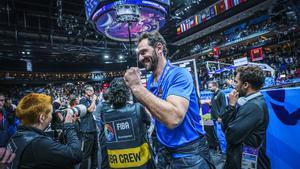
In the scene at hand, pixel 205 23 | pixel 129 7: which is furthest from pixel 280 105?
pixel 205 23

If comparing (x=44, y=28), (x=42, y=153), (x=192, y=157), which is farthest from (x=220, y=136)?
(x=44, y=28)

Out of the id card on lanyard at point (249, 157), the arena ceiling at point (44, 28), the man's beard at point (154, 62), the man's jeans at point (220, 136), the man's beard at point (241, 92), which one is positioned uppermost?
the arena ceiling at point (44, 28)

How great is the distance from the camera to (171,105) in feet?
3.85

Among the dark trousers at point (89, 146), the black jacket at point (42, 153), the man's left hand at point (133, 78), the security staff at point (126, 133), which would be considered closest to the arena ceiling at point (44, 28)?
the dark trousers at point (89, 146)

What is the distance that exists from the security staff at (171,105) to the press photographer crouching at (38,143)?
0.87 metres

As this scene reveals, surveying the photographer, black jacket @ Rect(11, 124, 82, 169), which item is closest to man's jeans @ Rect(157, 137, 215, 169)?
black jacket @ Rect(11, 124, 82, 169)

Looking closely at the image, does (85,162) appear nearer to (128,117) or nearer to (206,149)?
(128,117)

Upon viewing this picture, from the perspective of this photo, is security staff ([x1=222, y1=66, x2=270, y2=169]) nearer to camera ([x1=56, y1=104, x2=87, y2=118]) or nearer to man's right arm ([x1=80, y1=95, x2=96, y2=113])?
camera ([x1=56, y1=104, x2=87, y2=118])

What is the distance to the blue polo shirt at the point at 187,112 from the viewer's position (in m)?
1.34

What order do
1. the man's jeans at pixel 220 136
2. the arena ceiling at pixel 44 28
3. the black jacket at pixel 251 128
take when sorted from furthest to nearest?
the arena ceiling at pixel 44 28
the man's jeans at pixel 220 136
the black jacket at pixel 251 128

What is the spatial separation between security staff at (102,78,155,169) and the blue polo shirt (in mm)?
1009

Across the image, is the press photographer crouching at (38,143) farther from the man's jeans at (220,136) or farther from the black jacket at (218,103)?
the man's jeans at (220,136)

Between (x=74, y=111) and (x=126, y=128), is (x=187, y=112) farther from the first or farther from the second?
(x=74, y=111)

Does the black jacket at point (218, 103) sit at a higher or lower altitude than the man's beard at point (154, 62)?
lower
